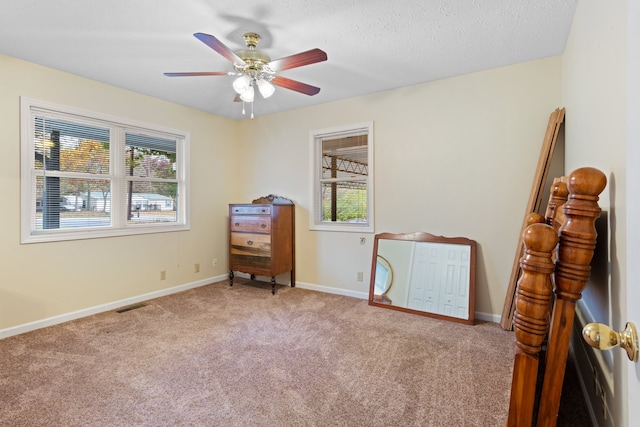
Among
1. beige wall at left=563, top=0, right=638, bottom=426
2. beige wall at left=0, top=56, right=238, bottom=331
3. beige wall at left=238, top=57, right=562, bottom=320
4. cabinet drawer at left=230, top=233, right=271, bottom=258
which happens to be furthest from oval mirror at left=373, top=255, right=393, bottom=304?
beige wall at left=0, top=56, right=238, bottom=331

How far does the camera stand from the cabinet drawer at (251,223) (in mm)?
4062

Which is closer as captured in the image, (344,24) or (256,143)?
(344,24)

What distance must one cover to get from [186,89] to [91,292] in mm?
2394

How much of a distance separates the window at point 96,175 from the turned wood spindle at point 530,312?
12.5 feet

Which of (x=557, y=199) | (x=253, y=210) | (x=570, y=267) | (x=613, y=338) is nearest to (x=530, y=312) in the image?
(x=570, y=267)

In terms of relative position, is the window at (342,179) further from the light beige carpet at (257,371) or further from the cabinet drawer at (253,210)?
the light beige carpet at (257,371)

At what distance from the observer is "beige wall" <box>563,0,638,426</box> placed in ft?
3.44

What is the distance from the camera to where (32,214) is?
3.01m

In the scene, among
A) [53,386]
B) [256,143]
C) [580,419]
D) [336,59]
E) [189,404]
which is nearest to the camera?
[580,419]

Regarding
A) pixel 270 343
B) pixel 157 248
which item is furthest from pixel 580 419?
pixel 157 248

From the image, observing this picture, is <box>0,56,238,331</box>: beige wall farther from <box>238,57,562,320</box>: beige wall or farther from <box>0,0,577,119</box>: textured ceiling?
<box>238,57,562,320</box>: beige wall

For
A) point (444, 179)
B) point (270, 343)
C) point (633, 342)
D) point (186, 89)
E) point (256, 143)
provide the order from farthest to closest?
point (256, 143)
point (186, 89)
point (444, 179)
point (270, 343)
point (633, 342)

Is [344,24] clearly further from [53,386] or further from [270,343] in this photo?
[53,386]

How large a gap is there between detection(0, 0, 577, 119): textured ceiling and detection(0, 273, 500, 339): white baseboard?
7.80ft
